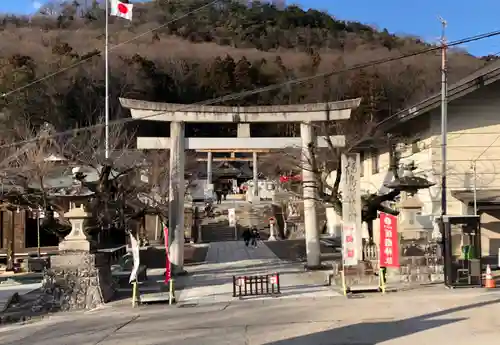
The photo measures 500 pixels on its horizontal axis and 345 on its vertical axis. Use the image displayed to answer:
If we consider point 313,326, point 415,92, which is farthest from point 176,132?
point 415,92

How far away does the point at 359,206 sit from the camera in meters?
→ 18.4

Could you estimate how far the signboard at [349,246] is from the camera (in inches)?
627

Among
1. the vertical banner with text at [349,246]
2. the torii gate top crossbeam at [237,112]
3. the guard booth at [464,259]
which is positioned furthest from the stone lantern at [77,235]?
the guard booth at [464,259]

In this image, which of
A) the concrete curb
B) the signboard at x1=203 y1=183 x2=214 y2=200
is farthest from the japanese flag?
the signboard at x1=203 y1=183 x2=214 y2=200

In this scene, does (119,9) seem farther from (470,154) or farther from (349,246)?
(470,154)

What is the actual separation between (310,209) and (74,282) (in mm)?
9870

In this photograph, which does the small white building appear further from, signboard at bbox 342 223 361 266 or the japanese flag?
the japanese flag

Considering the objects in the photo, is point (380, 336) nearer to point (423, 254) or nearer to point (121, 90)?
point (423, 254)

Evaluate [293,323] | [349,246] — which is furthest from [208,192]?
[293,323]

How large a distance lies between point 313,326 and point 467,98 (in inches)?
600

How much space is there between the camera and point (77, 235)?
14969 millimetres

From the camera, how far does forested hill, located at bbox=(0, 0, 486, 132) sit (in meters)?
49.3

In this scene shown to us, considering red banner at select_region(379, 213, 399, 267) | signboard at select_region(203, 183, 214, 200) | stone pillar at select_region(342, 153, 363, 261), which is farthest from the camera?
signboard at select_region(203, 183, 214, 200)

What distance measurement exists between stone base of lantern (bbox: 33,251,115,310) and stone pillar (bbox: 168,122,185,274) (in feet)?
16.4
